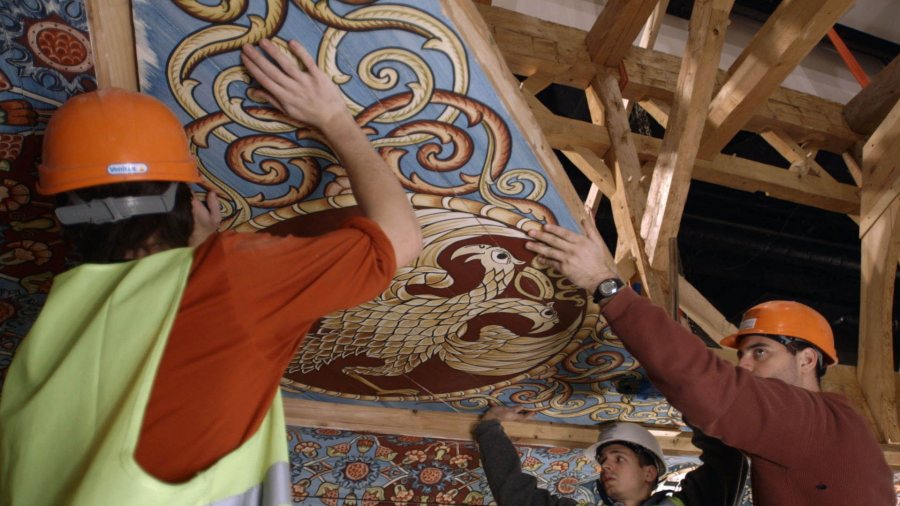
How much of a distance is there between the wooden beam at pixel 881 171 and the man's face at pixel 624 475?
6.16 feet

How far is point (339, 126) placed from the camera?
1.78m

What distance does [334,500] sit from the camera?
3.83 m

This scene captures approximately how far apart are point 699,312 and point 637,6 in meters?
1.71

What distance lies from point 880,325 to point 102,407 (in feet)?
12.6

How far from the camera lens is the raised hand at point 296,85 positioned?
5.61ft

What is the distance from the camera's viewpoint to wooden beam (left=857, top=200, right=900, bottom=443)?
3.69 meters

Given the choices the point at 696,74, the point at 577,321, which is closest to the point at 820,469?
the point at 577,321

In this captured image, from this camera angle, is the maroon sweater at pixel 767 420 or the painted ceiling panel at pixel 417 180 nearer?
the painted ceiling panel at pixel 417 180

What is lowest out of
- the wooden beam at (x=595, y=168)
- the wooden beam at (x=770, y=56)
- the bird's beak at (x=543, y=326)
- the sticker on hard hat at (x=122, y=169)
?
the sticker on hard hat at (x=122, y=169)

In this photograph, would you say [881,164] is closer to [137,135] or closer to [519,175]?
[519,175]

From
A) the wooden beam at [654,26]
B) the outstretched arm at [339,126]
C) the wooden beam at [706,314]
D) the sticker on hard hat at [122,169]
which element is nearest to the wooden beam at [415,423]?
the wooden beam at [706,314]

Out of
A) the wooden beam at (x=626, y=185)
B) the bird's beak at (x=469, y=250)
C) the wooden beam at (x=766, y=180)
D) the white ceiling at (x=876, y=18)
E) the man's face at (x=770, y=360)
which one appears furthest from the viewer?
the white ceiling at (x=876, y=18)

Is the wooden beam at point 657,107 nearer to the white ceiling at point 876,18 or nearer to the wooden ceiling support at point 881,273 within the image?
the wooden ceiling support at point 881,273

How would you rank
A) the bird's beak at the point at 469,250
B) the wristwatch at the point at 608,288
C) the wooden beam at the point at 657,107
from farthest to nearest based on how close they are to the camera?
the wooden beam at the point at 657,107
the bird's beak at the point at 469,250
the wristwatch at the point at 608,288
